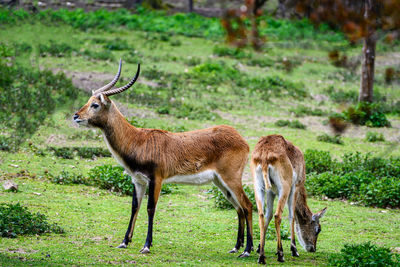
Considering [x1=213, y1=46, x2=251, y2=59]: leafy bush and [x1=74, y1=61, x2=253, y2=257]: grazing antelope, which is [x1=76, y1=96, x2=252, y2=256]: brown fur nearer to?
[x1=74, y1=61, x2=253, y2=257]: grazing antelope

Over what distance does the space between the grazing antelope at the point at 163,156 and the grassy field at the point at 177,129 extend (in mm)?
693

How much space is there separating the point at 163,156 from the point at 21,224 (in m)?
2.07

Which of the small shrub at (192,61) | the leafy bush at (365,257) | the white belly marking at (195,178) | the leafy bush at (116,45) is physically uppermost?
the leafy bush at (116,45)

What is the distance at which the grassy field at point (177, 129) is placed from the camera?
761cm

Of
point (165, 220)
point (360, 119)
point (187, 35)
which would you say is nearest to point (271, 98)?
point (360, 119)

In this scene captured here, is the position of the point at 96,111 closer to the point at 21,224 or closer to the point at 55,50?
the point at 21,224

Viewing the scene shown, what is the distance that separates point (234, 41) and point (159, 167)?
2.91m

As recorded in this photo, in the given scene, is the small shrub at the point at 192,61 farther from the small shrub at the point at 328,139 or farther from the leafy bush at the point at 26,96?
the small shrub at the point at 328,139

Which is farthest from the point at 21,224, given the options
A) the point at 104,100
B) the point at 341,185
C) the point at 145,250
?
the point at 341,185

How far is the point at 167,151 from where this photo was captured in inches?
310

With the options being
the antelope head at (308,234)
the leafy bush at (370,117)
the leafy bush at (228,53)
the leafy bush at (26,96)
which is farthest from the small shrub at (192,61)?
the antelope head at (308,234)

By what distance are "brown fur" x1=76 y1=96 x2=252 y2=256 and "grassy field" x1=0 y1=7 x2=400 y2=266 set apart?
2.82 feet

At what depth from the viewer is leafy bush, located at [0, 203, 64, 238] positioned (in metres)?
7.48

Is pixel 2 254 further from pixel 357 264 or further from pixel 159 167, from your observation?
pixel 357 264
